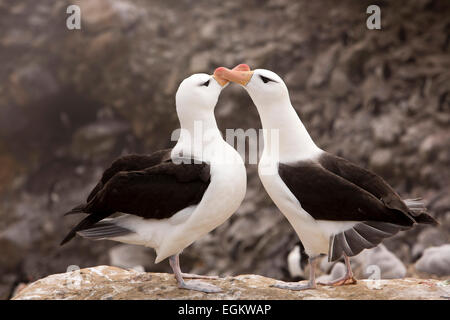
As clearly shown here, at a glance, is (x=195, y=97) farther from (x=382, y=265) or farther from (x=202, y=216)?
(x=382, y=265)

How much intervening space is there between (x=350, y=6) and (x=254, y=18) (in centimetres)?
191

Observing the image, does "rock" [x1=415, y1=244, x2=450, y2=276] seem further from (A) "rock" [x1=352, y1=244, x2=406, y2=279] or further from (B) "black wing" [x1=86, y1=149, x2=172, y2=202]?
(B) "black wing" [x1=86, y1=149, x2=172, y2=202]

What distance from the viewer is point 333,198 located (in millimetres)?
3959

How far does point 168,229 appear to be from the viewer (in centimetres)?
416

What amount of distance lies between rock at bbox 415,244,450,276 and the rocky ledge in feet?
7.64

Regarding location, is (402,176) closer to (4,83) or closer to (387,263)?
(387,263)

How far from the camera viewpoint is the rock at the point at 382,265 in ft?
22.4

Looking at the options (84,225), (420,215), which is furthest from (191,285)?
(420,215)

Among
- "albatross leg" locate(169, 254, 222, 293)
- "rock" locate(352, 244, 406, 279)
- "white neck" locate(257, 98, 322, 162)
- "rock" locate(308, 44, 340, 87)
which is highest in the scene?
"rock" locate(308, 44, 340, 87)

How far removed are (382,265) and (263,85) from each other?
3580mm

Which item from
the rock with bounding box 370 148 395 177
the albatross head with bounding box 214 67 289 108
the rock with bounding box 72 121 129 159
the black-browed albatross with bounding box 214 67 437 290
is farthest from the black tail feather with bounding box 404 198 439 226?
the rock with bounding box 72 121 129 159

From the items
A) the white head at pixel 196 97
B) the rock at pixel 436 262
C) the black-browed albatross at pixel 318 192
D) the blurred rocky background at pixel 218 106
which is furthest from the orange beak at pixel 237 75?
the blurred rocky background at pixel 218 106

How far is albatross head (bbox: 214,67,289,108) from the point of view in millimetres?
4191
